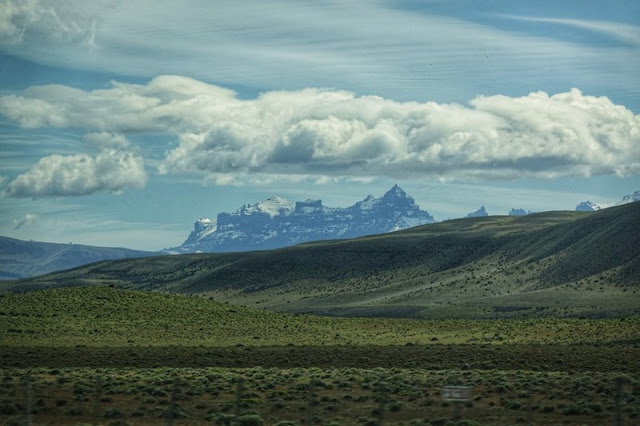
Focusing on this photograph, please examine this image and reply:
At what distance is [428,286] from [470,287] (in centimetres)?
1346

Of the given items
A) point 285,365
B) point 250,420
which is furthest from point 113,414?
point 285,365

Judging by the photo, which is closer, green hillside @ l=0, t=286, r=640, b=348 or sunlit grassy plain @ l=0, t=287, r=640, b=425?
sunlit grassy plain @ l=0, t=287, r=640, b=425

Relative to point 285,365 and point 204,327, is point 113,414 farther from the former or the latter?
point 204,327

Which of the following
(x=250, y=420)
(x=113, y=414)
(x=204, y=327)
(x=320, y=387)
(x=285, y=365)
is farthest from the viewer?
(x=204, y=327)

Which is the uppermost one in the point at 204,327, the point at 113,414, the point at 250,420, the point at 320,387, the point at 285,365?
the point at 250,420

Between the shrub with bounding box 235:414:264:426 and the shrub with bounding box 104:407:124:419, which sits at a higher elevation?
the shrub with bounding box 235:414:264:426

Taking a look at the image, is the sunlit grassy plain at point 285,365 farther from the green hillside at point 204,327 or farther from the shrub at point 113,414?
the green hillside at point 204,327

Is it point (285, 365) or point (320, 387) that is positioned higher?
point (320, 387)

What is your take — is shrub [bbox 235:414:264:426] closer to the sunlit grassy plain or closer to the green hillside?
the sunlit grassy plain

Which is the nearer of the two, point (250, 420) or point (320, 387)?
point (250, 420)

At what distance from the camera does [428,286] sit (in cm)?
19125

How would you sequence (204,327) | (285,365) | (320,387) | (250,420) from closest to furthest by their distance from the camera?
(250,420) < (320,387) < (285,365) < (204,327)

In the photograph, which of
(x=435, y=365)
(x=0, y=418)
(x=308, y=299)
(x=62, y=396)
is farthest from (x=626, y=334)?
(x=308, y=299)

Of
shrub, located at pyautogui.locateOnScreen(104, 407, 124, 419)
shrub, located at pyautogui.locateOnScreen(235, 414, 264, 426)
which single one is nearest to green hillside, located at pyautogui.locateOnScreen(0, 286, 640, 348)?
shrub, located at pyautogui.locateOnScreen(104, 407, 124, 419)
